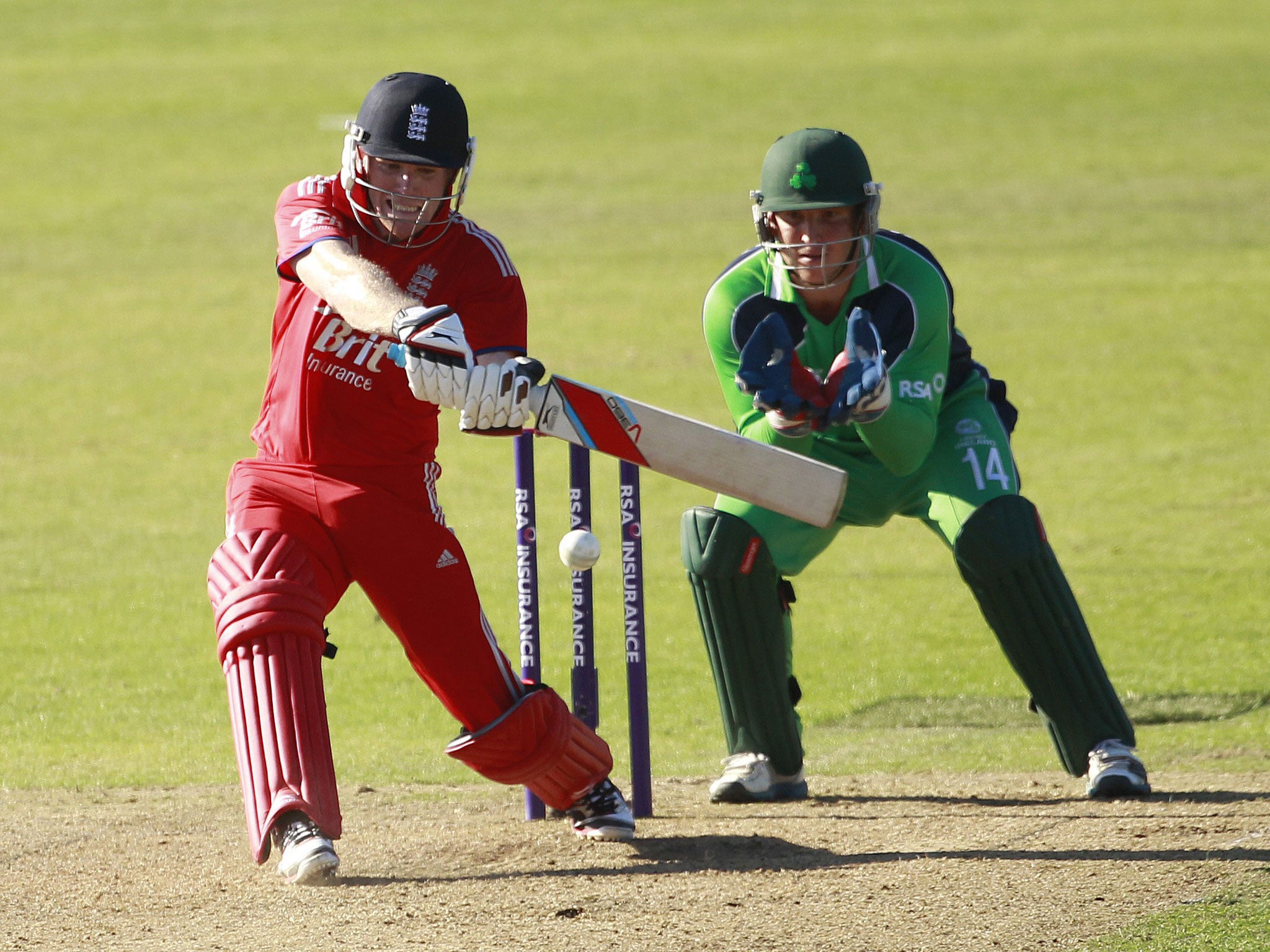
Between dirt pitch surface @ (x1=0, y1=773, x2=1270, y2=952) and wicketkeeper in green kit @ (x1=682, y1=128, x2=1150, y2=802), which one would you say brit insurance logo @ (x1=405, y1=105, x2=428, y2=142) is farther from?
dirt pitch surface @ (x1=0, y1=773, x2=1270, y2=952)

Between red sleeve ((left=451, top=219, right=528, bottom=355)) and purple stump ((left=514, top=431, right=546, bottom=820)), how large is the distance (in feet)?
1.26

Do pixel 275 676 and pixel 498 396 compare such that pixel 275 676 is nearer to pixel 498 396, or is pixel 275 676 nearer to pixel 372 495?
pixel 372 495

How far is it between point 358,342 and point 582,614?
94 centimetres

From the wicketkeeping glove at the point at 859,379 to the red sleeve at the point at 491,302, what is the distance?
77cm

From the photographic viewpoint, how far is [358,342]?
4297mm

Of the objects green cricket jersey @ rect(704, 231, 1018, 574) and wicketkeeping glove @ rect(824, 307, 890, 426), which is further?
green cricket jersey @ rect(704, 231, 1018, 574)

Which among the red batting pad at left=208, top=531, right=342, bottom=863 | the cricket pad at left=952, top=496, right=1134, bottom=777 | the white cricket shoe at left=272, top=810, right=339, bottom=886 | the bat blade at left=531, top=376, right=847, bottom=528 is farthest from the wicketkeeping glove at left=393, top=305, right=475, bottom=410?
the cricket pad at left=952, top=496, right=1134, bottom=777

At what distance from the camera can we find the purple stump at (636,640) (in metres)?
A: 4.59

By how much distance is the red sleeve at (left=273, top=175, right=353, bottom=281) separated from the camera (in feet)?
13.9

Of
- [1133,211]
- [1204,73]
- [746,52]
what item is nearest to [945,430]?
[1133,211]

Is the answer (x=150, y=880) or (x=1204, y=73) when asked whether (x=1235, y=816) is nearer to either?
(x=150, y=880)

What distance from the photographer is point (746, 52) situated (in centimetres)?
2431

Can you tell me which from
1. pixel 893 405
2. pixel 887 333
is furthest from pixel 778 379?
pixel 887 333

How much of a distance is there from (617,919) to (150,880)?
1.19 metres
